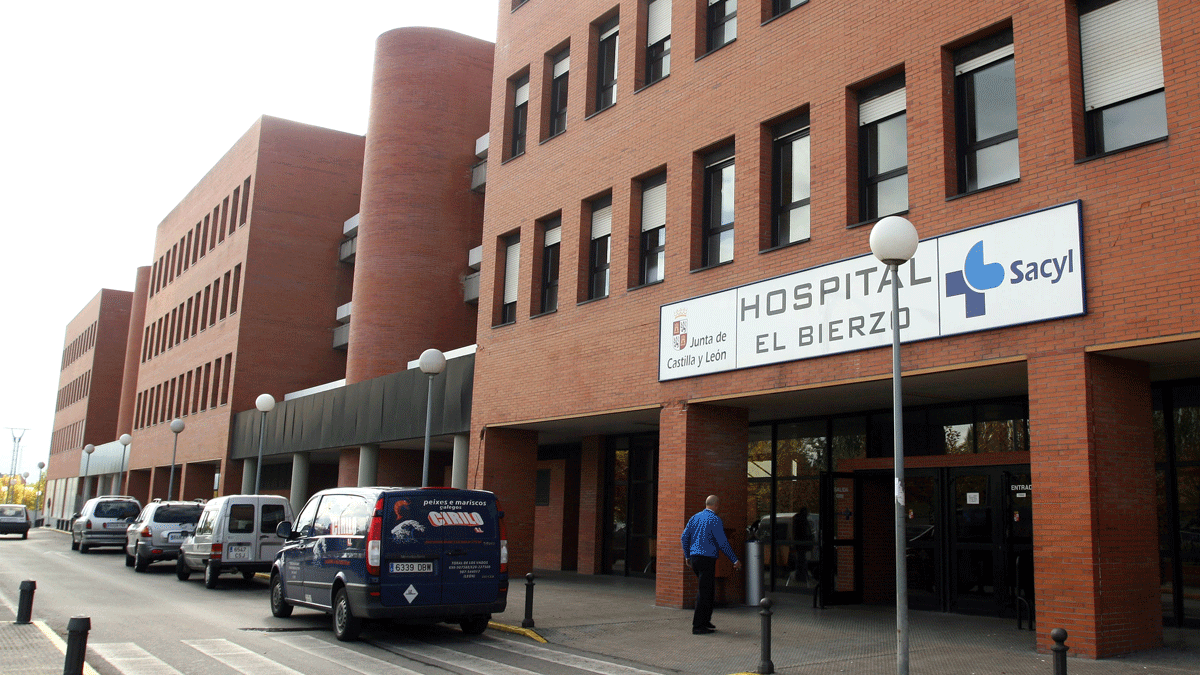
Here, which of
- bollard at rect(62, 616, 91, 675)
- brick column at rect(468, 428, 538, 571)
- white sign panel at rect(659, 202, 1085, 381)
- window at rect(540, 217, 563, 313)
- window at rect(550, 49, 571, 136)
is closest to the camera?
bollard at rect(62, 616, 91, 675)

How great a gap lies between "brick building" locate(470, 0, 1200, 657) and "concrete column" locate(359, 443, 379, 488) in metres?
6.82

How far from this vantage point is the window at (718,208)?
1650 cm

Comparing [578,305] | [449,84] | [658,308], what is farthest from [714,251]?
[449,84]

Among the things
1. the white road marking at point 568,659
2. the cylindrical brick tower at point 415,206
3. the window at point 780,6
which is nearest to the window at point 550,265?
the window at point 780,6

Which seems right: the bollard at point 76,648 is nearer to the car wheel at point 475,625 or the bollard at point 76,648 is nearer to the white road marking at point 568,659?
the white road marking at point 568,659

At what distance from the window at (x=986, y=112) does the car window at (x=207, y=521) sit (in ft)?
50.1

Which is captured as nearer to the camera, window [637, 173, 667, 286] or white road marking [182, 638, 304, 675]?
white road marking [182, 638, 304, 675]

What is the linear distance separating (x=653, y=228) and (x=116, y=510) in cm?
2328

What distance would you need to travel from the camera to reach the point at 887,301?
41.3 ft

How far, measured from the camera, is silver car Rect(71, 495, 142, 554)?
31.2m

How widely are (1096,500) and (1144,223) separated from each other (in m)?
2.98

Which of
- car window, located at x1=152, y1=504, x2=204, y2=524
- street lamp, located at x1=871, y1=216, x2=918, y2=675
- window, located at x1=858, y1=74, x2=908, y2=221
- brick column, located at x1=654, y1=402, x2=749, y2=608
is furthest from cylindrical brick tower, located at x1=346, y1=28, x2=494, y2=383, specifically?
street lamp, located at x1=871, y1=216, x2=918, y2=675

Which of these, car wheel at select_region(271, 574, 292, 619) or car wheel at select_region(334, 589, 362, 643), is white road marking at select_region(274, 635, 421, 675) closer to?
car wheel at select_region(334, 589, 362, 643)

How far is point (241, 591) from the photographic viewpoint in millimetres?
18719
